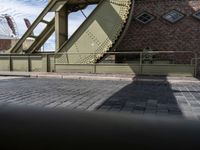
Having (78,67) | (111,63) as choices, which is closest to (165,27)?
(111,63)

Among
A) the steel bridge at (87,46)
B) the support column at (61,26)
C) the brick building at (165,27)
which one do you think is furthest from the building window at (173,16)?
the support column at (61,26)

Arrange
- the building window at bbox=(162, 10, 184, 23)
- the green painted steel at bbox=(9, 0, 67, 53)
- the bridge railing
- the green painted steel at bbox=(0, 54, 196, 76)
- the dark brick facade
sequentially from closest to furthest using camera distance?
the green painted steel at bbox=(0, 54, 196, 76), the bridge railing, the building window at bbox=(162, 10, 184, 23), the green painted steel at bbox=(9, 0, 67, 53), the dark brick facade

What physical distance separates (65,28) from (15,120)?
14.2m

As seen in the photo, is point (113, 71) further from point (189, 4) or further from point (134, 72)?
point (189, 4)

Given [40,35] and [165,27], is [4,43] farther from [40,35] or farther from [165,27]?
[165,27]

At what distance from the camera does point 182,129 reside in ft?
6.94

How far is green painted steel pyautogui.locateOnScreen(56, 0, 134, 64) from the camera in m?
14.0

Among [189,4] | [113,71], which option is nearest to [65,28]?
[113,71]

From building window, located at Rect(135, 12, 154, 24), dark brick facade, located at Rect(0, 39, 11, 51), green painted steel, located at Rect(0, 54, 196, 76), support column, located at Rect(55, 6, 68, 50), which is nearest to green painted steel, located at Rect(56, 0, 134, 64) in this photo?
green painted steel, located at Rect(0, 54, 196, 76)

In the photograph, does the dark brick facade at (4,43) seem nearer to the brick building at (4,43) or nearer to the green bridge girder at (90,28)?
the brick building at (4,43)

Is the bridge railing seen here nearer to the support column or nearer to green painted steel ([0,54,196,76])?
green painted steel ([0,54,196,76])

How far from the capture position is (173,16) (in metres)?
15.2

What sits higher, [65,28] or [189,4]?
[189,4]

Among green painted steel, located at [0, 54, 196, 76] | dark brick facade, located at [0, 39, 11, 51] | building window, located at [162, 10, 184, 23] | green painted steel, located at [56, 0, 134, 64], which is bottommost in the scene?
green painted steel, located at [0, 54, 196, 76]
